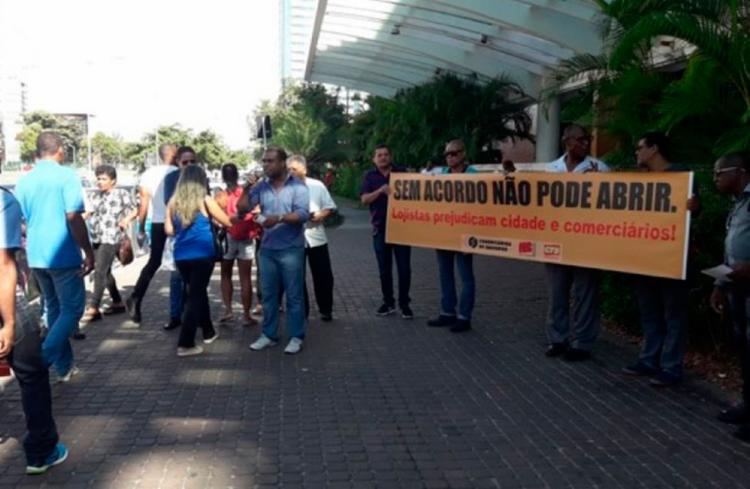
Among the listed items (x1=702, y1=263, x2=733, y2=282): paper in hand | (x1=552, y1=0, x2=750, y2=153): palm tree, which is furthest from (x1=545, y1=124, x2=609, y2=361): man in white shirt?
(x1=702, y1=263, x2=733, y2=282): paper in hand

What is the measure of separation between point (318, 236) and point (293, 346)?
1544mm

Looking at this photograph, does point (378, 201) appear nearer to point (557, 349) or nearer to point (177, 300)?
point (177, 300)

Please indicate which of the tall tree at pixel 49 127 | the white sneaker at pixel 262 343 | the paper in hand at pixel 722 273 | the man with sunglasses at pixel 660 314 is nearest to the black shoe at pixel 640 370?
the man with sunglasses at pixel 660 314

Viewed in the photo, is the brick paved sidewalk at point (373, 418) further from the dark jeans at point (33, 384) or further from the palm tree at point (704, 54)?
the palm tree at point (704, 54)

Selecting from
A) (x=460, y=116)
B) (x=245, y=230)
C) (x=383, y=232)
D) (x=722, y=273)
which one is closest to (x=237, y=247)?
(x=245, y=230)

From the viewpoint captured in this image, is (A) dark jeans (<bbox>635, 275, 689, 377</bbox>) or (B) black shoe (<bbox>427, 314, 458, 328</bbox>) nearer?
(A) dark jeans (<bbox>635, 275, 689, 377</bbox>)

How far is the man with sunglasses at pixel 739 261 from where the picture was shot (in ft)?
14.4

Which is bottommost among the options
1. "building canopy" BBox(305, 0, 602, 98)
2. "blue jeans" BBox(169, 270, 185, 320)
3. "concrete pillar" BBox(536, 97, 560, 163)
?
"blue jeans" BBox(169, 270, 185, 320)

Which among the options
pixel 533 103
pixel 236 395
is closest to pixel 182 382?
pixel 236 395

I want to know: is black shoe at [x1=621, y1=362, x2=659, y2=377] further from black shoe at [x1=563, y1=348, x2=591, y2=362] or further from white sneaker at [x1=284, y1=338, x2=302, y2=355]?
white sneaker at [x1=284, y1=338, x2=302, y2=355]

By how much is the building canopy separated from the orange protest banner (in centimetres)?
596

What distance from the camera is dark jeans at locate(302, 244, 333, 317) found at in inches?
304

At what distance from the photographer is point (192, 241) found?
20.4ft

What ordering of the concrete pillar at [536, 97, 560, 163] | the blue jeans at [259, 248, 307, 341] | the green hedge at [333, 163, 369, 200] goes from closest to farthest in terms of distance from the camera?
the blue jeans at [259, 248, 307, 341]
the concrete pillar at [536, 97, 560, 163]
the green hedge at [333, 163, 369, 200]
